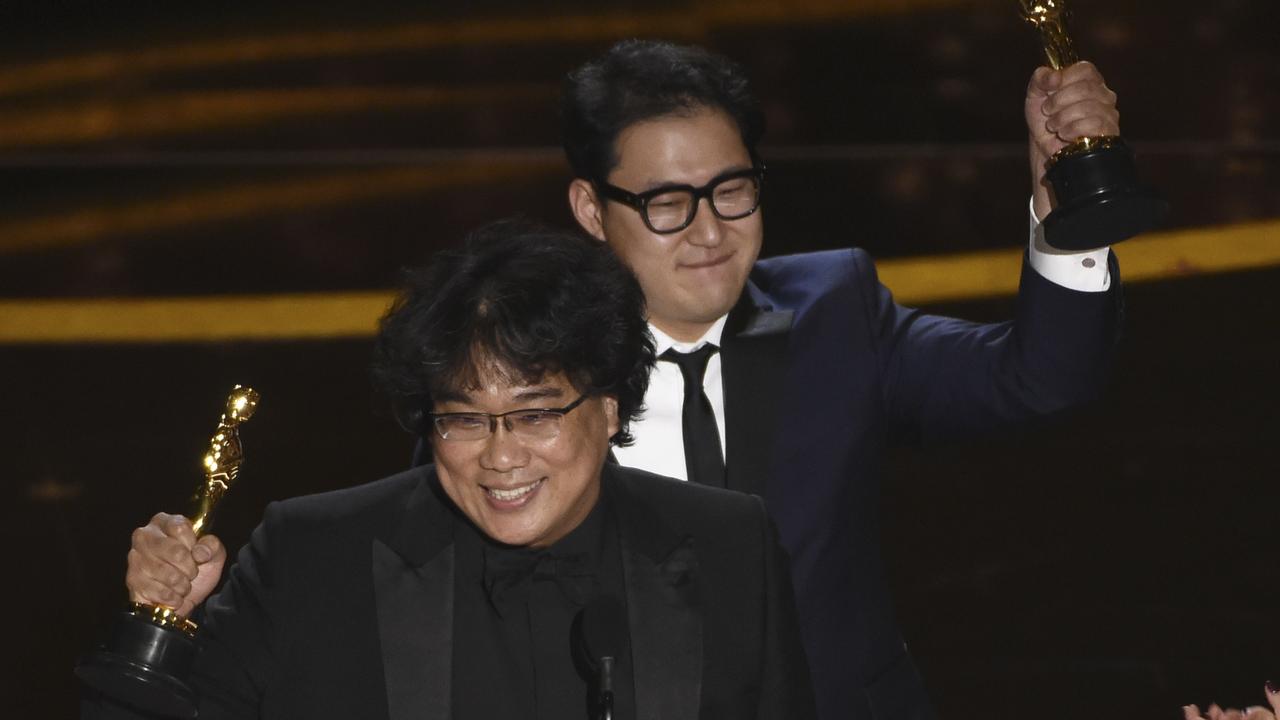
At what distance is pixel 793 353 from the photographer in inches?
108

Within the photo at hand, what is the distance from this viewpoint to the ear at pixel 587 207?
9.21ft

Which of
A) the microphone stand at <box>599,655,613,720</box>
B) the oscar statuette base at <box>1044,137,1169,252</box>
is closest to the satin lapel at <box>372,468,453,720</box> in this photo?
the microphone stand at <box>599,655,613,720</box>

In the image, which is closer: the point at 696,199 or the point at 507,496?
the point at 507,496

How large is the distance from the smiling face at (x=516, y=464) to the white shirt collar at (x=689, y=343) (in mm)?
405

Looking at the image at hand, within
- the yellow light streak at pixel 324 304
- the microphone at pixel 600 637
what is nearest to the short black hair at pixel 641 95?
the microphone at pixel 600 637

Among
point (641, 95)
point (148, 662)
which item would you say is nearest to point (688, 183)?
point (641, 95)

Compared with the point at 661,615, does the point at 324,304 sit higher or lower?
higher

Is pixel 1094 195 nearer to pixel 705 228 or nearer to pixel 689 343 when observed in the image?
pixel 705 228

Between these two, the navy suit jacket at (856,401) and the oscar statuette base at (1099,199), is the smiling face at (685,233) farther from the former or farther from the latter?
the oscar statuette base at (1099,199)

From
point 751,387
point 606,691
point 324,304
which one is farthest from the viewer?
point 324,304

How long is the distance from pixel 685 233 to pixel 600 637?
79 centimetres

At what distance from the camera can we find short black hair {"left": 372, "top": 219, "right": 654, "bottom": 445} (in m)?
2.26

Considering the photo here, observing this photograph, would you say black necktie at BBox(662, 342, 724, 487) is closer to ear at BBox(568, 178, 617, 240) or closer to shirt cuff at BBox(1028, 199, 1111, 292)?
ear at BBox(568, 178, 617, 240)

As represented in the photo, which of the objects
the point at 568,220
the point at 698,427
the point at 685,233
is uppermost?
the point at 568,220
